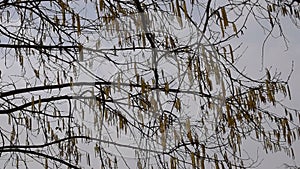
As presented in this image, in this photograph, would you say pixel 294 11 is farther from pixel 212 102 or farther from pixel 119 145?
pixel 119 145

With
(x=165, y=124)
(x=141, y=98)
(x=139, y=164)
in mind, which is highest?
(x=141, y=98)

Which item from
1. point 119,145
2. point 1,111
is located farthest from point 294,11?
point 1,111

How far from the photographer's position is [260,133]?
2.30 m

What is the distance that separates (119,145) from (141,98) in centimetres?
29

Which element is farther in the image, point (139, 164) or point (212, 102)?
point (139, 164)

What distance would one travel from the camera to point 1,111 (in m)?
2.68

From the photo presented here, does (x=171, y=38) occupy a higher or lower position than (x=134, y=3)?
lower

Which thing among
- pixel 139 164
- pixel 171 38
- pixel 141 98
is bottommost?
pixel 139 164

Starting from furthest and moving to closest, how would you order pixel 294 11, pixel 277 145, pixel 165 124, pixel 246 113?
pixel 277 145 < pixel 246 113 < pixel 165 124 < pixel 294 11

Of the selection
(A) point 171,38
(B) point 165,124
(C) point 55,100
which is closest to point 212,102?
(B) point 165,124

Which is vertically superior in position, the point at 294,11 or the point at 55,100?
the point at 294,11

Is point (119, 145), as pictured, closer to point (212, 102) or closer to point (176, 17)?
point (212, 102)

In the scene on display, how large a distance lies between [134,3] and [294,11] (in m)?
0.82

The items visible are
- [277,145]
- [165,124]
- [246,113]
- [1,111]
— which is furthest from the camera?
[1,111]
